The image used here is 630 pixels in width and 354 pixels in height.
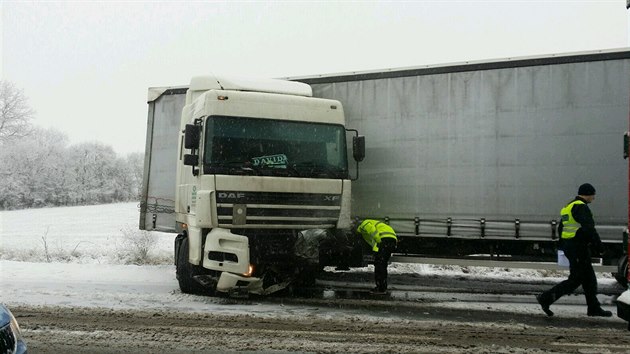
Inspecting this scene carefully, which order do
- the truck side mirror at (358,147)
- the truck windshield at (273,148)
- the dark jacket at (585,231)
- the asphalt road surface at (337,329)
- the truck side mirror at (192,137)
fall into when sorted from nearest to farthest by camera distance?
the asphalt road surface at (337,329) → the dark jacket at (585,231) → the truck windshield at (273,148) → the truck side mirror at (192,137) → the truck side mirror at (358,147)

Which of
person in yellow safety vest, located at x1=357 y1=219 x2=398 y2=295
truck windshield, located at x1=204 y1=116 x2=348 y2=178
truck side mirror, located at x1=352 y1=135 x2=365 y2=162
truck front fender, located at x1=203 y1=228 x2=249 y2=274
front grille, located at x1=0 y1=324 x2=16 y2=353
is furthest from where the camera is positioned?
truck side mirror, located at x1=352 y1=135 x2=365 y2=162

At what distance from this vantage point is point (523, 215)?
28.1ft

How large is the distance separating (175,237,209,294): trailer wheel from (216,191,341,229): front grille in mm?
1343

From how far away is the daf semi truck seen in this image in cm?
789

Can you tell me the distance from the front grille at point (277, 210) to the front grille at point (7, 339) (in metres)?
4.42

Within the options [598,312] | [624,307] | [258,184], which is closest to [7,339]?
[258,184]

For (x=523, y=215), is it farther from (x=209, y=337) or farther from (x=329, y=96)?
(x=209, y=337)

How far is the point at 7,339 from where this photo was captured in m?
3.39

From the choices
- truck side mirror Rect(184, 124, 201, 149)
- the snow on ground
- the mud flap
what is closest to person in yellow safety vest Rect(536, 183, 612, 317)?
the snow on ground

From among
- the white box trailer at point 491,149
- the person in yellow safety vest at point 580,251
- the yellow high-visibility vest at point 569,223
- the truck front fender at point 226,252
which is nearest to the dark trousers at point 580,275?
the person in yellow safety vest at point 580,251

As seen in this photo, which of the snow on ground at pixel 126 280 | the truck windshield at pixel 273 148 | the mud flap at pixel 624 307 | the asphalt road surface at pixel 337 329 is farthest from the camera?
the truck windshield at pixel 273 148

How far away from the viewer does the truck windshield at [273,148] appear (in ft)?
26.3

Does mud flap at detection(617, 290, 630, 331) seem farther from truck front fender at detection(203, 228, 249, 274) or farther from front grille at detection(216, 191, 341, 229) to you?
truck front fender at detection(203, 228, 249, 274)

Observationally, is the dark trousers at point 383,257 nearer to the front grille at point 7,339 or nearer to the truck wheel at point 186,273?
the truck wheel at point 186,273
